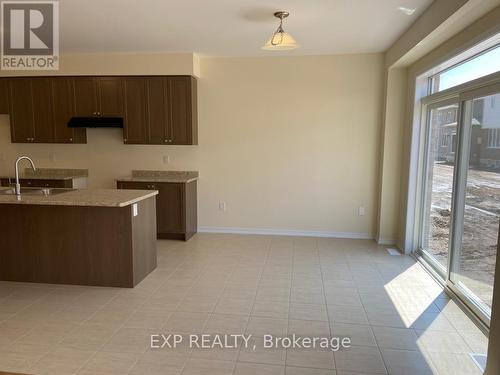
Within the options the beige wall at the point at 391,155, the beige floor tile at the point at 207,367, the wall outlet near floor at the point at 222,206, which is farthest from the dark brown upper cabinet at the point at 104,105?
the beige floor tile at the point at 207,367

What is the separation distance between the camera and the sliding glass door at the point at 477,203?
2.80 metres

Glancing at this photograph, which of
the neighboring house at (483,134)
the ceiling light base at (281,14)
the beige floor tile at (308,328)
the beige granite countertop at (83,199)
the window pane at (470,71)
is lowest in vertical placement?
the beige floor tile at (308,328)

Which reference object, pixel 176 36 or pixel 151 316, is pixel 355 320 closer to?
pixel 151 316

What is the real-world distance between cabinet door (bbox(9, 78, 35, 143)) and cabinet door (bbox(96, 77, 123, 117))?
1.14 m

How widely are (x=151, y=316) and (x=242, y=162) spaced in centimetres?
303

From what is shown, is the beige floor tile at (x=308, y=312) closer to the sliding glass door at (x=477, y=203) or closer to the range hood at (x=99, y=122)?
the sliding glass door at (x=477, y=203)

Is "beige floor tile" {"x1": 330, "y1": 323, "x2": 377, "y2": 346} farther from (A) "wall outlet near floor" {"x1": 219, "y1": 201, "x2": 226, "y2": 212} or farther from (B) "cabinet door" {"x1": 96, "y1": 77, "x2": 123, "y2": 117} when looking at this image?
(B) "cabinet door" {"x1": 96, "y1": 77, "x2": 123, "y2": 117}

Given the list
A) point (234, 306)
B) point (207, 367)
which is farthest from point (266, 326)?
point (207, 367)

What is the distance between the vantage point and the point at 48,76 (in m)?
5.38

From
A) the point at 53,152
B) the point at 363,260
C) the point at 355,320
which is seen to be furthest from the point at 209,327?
the point at 53,152

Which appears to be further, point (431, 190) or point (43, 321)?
point (431, 190)

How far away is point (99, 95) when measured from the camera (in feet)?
17.4

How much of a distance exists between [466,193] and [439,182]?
0.77 metres

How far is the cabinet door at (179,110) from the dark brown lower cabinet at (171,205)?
70 cm
